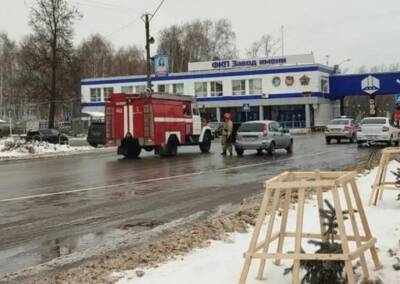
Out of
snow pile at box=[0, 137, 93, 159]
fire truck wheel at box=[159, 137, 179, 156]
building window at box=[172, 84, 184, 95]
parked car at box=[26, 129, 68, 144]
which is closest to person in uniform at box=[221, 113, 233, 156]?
fire truck wheel at box=[159, 137, 179, 156]

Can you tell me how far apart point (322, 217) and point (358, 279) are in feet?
1.95

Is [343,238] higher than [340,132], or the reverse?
[343,238]

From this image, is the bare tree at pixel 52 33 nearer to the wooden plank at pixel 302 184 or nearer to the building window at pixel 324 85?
the building window at pixel 324 85

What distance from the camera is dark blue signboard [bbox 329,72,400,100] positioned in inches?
2820

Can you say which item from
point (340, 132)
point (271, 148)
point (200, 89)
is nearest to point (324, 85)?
point (200, 89)

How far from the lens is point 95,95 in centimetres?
8812

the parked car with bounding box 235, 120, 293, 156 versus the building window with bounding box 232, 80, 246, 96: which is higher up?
the building window with bounding box 232, 80, 246, 96

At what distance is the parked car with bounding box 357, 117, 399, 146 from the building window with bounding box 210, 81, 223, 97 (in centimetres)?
4518

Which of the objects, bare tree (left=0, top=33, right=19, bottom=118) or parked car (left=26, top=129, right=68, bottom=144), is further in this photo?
bare tree (left=0, top=33, right=19, bottom=118)

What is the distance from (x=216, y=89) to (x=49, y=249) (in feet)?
236

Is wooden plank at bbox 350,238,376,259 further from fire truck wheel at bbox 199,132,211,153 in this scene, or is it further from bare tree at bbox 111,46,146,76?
bare tree at bbox 111,46,146,76

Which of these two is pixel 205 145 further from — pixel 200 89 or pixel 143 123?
pixel 200 89

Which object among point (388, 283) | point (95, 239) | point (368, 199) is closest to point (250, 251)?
point (388, 283)

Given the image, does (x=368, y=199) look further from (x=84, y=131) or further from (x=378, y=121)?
(x=84, y=131)
